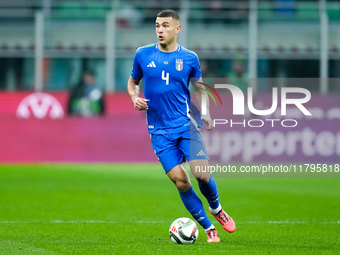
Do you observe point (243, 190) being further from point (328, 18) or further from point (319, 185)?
point (328, 18)

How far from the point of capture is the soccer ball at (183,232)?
22.8 feet

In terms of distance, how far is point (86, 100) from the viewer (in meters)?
18.9

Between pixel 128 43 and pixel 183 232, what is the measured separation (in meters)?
13.7

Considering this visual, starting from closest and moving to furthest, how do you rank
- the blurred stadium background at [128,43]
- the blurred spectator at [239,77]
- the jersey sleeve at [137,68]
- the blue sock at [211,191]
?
the blue sock at [211,191], the jersey sleeve at [137,68], the blurred spectator at [239,77], the blurred stadium background at [128,43]

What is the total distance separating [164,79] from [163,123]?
41 centimetres

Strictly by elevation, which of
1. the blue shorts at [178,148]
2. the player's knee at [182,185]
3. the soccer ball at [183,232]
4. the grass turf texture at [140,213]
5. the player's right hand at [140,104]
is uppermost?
the player's right hand at [140,104]

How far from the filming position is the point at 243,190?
12.9 meters

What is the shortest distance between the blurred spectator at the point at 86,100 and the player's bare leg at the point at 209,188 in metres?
11.8

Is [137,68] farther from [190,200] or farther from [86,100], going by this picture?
[86,100]

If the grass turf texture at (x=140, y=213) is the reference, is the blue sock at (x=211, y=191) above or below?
above

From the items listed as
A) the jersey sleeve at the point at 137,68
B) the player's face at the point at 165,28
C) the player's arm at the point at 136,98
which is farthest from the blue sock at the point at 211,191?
the player's face at the point at 165,28

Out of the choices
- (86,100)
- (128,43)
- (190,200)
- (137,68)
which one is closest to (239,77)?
(128,43)

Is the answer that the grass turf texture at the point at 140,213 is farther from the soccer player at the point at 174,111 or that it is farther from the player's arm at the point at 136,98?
the player's arm at the point at 136,98

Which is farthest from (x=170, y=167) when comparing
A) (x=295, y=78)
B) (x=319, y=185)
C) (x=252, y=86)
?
(x=295, y=78)
